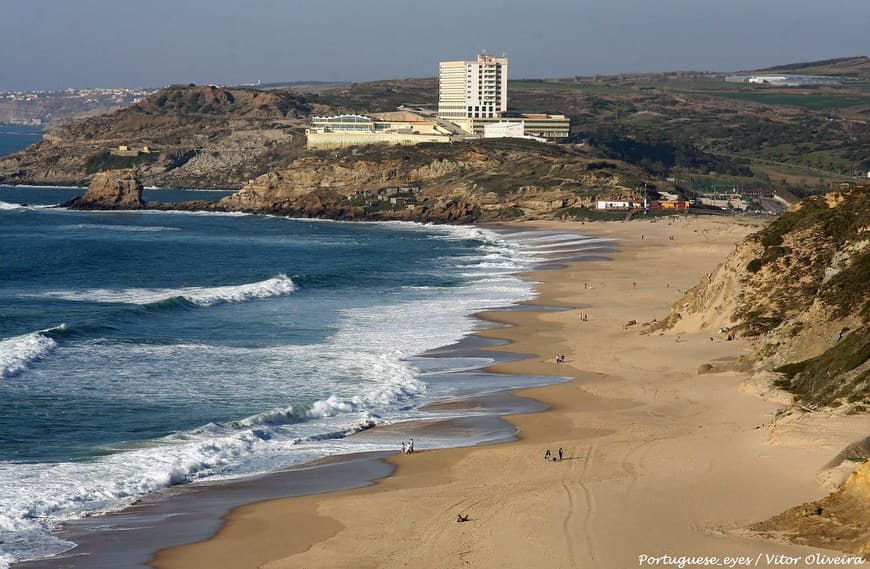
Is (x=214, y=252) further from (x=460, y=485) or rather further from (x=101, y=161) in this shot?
(x=101, y=161)

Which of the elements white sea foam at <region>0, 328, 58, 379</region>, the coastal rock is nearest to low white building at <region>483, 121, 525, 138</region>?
the coastal rock

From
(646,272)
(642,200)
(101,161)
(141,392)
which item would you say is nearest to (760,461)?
(141,392)

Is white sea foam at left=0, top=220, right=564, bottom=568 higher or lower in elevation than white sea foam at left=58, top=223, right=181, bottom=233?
higher

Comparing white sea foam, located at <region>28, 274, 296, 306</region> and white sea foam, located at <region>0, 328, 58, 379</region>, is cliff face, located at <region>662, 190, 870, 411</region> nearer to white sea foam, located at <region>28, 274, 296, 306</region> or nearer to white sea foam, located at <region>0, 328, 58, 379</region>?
white sea foam, located at <region>0, 328, 58, 379</region>

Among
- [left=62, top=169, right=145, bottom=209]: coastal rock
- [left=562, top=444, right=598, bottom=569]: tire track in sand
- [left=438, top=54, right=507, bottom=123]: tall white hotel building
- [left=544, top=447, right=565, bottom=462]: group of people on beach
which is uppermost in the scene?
[left=438, top=54, right=507, bottom=123]: tall white hotel building

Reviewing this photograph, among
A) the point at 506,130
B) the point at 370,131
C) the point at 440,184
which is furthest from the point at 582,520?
the point at 370,131

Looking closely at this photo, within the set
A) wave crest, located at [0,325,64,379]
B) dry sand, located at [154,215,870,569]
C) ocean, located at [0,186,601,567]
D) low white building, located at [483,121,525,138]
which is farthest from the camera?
low white building, located at [483,121,525,138]
